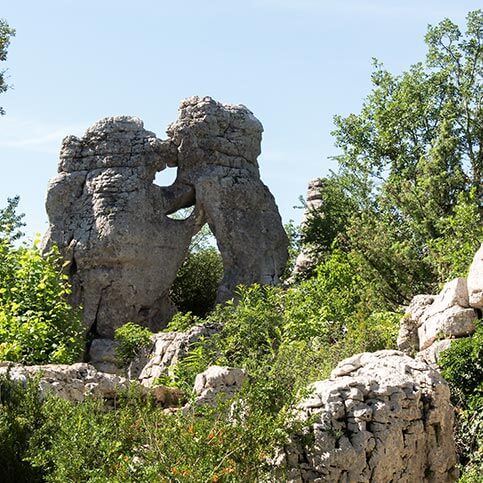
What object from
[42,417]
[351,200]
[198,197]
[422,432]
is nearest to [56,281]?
[42,417]

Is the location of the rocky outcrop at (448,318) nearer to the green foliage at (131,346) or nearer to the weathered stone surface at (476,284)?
the weathered stone surface at (476,284)

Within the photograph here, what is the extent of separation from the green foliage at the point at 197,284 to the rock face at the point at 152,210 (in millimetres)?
3390

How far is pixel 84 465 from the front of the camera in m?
10.0

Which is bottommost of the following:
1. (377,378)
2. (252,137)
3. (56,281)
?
(377,378)

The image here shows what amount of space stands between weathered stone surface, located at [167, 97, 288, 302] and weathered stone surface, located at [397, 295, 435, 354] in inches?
398

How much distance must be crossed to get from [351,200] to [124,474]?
63.6ft

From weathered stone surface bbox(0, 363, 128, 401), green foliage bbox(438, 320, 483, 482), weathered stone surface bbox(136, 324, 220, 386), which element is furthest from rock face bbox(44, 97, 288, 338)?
weathered stone surface bbox(0, 363, 128, 401)

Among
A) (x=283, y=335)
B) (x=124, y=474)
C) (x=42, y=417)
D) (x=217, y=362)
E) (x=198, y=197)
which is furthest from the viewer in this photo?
(x=198, y=197)

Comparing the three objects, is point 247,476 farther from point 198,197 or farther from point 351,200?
point 351,200

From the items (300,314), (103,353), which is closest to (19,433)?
(300,314)

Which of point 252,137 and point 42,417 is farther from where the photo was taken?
point 252,137

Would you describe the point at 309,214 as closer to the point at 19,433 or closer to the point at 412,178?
the point at 412,178

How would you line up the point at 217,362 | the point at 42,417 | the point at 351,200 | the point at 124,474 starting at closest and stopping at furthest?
the point at 124,474 → the point at 42,417 → the point at 217,362 → the point at 351,200

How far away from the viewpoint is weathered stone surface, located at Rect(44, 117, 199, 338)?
997 inches
